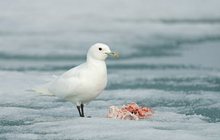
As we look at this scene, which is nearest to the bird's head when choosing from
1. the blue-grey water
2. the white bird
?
the white bird

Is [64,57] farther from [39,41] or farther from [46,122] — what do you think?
[46,122]

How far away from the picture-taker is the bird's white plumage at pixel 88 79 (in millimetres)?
6797

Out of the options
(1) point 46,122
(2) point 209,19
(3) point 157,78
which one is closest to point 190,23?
(2) point 209,19

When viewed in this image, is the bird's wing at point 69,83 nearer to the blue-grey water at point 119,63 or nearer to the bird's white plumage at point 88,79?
the bird's white plumage at point 88,79

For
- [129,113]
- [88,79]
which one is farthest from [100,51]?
[129,113]

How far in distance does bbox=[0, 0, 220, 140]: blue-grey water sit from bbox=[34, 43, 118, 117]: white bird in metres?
0.21

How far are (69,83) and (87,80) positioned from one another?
0.66ft

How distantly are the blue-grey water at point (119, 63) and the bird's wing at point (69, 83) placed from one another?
21 centimetres

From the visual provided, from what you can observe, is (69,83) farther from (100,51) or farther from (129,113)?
(129,113)

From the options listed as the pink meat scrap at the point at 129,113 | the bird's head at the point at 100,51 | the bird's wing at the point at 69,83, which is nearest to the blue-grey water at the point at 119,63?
the pink meat scrap at the point at 129,113

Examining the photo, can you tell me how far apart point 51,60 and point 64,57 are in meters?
0.25

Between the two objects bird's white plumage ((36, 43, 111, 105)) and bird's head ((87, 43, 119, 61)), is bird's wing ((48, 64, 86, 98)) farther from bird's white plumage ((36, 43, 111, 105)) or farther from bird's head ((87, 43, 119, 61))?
bird's head ((87, 43, 119, 61))

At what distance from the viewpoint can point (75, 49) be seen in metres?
11.2

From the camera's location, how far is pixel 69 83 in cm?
686
